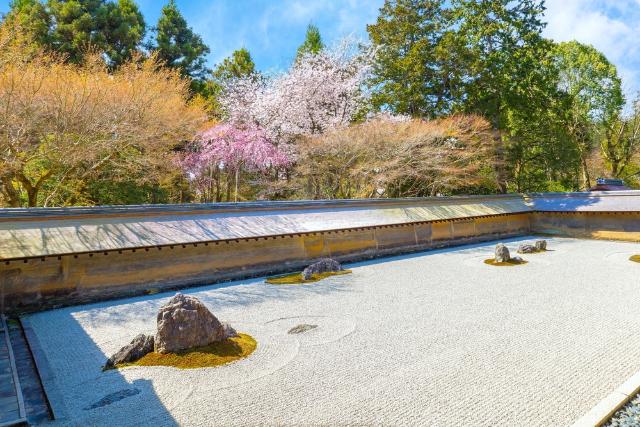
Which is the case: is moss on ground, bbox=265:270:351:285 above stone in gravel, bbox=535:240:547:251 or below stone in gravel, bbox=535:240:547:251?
above

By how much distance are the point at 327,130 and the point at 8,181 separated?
32.2ft

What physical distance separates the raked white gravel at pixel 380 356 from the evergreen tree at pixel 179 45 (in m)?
19.8

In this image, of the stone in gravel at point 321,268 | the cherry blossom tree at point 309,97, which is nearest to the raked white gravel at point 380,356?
the stone in gravel at point 321,268

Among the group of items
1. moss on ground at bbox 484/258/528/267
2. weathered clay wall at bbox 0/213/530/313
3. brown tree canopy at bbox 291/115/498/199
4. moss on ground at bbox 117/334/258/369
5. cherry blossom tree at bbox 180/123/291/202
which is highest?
cherry blossom tree at bbox 180/123/291/202

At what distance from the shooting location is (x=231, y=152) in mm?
15438

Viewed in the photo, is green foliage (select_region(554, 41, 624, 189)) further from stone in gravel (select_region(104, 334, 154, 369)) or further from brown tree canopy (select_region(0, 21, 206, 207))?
stone in gravel (select_region(104, 334, 154, 369))

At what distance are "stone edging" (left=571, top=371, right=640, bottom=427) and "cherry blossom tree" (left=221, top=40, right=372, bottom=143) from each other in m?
12.6

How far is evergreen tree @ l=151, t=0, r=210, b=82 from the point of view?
22.7 meters

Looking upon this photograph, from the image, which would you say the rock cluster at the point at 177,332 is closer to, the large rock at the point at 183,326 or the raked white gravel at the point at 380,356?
the large rock at the point at 183,326

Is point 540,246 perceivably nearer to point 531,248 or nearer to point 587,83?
point 531,248

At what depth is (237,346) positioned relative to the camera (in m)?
4.31

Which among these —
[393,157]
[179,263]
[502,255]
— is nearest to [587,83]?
[393,157]

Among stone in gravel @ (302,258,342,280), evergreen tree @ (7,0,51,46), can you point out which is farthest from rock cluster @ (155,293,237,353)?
evergreen tree @ (7,0,51,46)

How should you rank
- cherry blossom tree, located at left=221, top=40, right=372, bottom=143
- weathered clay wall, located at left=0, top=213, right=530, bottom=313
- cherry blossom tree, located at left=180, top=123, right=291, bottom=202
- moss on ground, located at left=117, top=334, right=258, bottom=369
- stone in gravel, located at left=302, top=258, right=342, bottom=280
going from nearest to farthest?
moss on ground, located at left=117, top=334, right=258, bottom=369
weathered clay wall, located at left=0, top=213, right=530, bottom=313
stone in gravel, located at left=302, top=258, right=342, bottom=280
cherry blossom tree, located at left=180, top=123, right=291, bottom=202
cherry blossom tree, located at left=221, top=40, right=372, bottom=143
